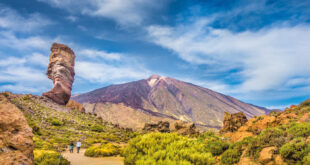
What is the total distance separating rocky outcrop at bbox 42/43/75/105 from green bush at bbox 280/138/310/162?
47.6 m

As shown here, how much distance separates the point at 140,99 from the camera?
184250 mm

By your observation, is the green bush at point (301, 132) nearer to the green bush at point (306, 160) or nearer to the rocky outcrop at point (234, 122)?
the green bush at point (306, 160)

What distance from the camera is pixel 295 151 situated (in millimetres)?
6492

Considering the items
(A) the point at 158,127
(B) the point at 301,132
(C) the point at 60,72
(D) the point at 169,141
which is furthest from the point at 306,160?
(C) the point at 60,72

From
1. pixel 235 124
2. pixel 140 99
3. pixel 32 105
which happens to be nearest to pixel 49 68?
pixel 32 105

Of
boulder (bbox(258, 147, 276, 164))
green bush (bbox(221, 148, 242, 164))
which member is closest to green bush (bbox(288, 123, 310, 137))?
boulder (bbox(258, 147, 276, 164))

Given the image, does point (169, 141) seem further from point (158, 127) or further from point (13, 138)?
point (158, 127)

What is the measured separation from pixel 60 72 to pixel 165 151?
46935 millimetres

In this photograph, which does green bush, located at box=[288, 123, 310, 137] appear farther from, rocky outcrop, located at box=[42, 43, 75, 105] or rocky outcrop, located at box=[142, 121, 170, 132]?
rocky outcrop, located at box=[42, 43, 75, 105]

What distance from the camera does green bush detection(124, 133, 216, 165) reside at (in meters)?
5.70

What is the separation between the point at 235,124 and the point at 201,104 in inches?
7123

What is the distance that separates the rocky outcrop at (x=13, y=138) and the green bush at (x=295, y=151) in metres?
8.94

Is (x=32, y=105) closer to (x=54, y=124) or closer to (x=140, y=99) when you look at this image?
(x=54, y=124)

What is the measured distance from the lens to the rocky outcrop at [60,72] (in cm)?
4387
